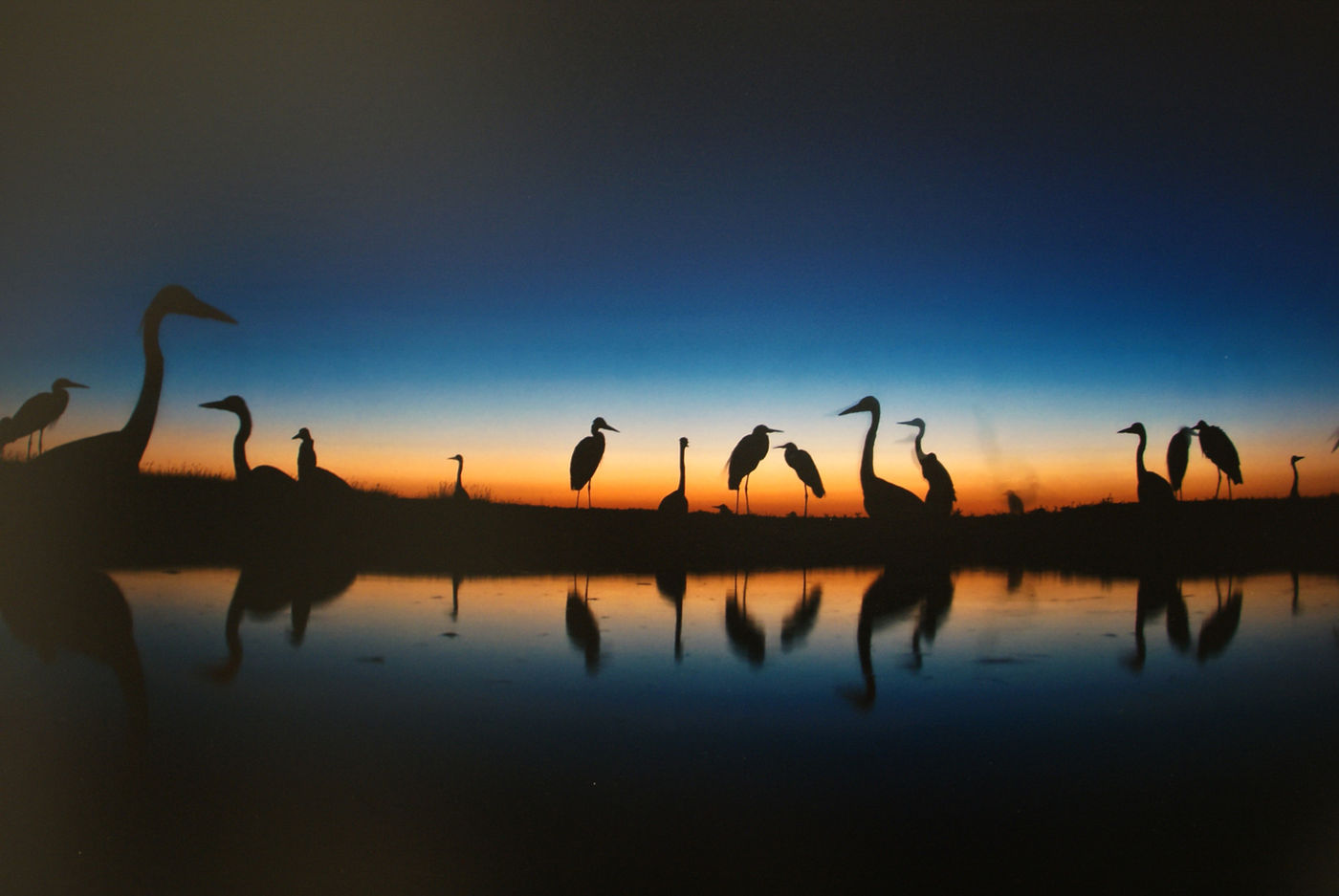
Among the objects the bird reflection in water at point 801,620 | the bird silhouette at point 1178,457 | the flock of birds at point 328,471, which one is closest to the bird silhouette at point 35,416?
the flock of birds at point 328,471

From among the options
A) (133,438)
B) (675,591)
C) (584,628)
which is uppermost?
(133,438)

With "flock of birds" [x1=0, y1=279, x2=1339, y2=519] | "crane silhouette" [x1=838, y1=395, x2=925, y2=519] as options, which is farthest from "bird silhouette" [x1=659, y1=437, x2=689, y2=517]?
"crane silhouette" [x1=838, y1=395, x2=925, y2=519]

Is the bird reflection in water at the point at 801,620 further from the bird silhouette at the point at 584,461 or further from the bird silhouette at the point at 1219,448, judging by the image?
the bird silhouette at the point at 1219,448

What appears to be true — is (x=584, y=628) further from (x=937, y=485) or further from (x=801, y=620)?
(x=937, y=485)

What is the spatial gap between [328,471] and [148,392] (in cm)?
360

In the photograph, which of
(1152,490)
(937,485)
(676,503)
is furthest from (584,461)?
(1152,490)

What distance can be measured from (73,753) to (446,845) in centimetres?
A: 168

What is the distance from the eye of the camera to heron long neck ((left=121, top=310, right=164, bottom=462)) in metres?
6.91

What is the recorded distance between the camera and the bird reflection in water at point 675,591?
4.54m

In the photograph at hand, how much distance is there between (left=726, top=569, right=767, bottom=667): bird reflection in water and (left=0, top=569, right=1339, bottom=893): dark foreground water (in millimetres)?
36

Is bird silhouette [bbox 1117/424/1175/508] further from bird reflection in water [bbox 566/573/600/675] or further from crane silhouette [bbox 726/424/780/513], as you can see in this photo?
bird reflection in water [bbox 566/573/600/675]

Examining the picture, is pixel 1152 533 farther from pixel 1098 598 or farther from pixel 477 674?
pixel 477 674

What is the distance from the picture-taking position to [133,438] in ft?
22.6

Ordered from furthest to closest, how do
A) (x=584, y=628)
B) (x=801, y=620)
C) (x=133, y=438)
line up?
(x=133, y=438)
(x=801, y=620)
(x=584, y=628)
